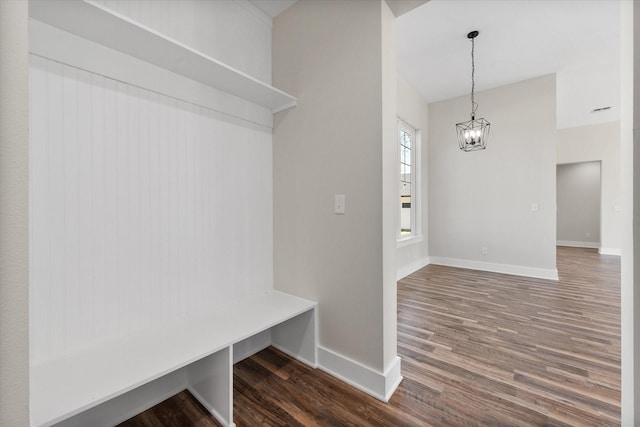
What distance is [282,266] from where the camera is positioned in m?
2.13

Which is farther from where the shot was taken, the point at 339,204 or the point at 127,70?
the point at 339,204

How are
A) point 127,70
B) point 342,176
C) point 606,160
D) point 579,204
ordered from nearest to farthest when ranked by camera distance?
point 127,70 → point 342,176 → point 606,160 → point 579,204

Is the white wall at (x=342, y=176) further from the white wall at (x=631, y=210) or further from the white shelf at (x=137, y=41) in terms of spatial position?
the white wall at (x=631, y=210)

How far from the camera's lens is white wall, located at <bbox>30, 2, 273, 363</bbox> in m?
1.18

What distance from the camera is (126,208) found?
141cm

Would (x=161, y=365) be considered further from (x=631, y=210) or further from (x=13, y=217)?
(x=631, y=210)

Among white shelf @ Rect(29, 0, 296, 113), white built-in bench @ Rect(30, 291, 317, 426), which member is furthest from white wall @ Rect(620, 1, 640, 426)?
white shelf @ Rect(29, 0, 296, 113)

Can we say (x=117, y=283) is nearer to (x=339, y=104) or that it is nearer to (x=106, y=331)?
(x=106, y=331)

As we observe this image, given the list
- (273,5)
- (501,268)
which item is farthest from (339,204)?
(501,268)

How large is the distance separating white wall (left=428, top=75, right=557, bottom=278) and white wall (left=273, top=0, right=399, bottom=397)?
3612mm

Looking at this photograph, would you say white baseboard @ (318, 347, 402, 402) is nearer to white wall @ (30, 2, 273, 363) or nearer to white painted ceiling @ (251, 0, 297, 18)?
white wall @ (30, 2, 273, 363)

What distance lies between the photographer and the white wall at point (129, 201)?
3.87 ft

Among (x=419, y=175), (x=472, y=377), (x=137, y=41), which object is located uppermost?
(x=137, y=41)

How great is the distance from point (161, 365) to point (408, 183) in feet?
14.4
